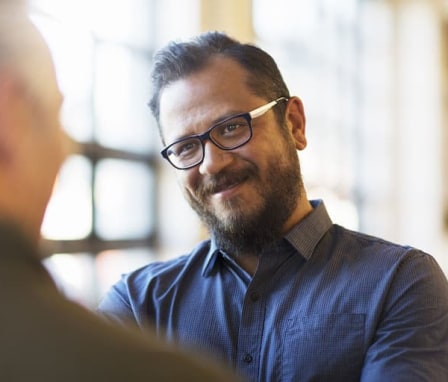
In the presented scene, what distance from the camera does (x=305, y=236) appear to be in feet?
5.40

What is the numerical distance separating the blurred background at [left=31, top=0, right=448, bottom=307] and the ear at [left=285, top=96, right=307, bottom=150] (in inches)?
15.0

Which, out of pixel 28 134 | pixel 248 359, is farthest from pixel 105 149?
pixel 28 134

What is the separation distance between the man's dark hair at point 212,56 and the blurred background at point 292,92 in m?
0.13

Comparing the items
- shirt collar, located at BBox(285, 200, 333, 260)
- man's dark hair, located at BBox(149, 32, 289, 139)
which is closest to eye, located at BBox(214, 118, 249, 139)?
man's dark hair, located at BBox(149, 32, 289, 139)

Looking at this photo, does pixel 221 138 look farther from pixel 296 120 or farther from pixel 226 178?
pixel 296 120

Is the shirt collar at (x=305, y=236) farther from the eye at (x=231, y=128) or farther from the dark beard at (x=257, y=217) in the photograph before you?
the eye at (x=231, y=128)

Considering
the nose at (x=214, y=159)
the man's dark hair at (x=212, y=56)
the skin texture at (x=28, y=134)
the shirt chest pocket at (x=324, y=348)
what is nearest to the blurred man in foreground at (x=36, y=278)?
the skin texture at (x=28, y=134)

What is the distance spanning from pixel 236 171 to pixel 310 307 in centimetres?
35

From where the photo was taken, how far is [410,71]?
6891 millimetres

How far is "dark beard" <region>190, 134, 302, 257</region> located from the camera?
1.65 metres

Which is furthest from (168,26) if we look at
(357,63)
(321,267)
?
(357,63)

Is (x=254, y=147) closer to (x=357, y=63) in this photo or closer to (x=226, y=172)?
(x=226, y=172)

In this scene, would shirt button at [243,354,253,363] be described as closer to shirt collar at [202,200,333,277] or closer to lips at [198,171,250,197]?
shirt collar at [202,200,333,277]

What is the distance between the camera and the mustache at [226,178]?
5.37 ft
